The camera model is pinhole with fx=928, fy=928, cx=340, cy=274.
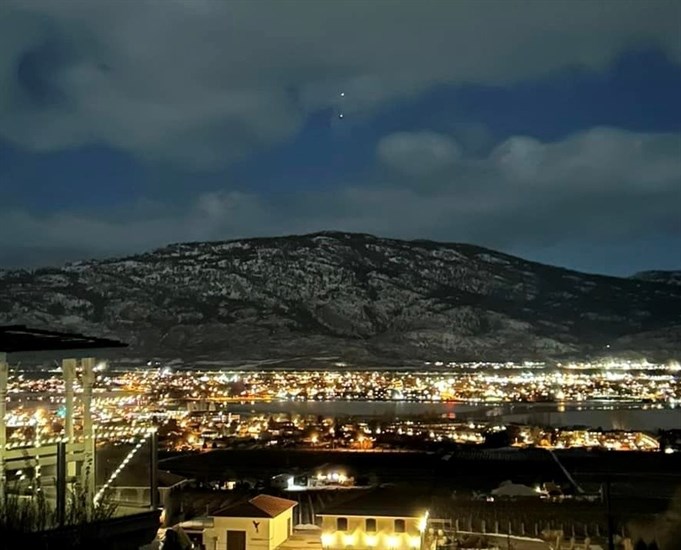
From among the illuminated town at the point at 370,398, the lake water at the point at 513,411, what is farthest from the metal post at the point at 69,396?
the lake water at the point at 513,411

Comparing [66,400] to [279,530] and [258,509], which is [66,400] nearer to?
[258,509]

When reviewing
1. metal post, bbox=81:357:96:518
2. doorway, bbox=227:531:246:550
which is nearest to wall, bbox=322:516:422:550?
doorway, bbox=227:531:246:550

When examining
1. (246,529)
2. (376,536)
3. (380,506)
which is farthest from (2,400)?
(380,506)

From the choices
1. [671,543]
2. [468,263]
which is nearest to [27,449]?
[671,543]

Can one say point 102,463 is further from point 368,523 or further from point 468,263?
point 468,263

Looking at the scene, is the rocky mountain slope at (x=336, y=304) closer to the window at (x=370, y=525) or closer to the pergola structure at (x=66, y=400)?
the window at (x=370, y=525)

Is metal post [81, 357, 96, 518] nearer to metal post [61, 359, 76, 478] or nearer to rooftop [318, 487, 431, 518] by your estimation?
metal post [61, 359, 76, 478]

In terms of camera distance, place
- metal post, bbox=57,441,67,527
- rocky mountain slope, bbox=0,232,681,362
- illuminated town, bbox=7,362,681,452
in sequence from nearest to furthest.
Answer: metal post, bbox=57,441,67,527 < illuminated town, bbox=7,362,681,452 < rocky mountain slope, bbox=0,232,681,362
